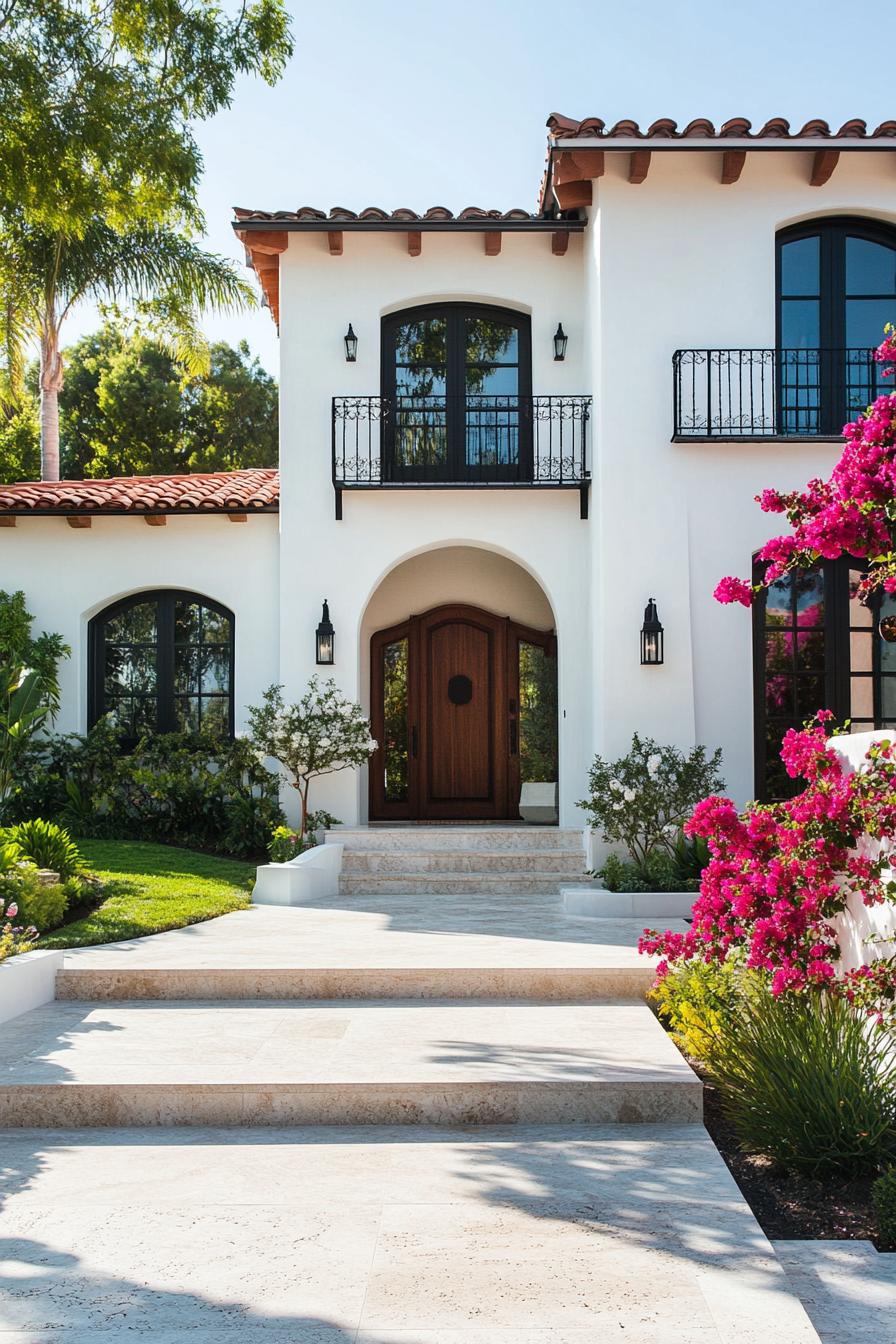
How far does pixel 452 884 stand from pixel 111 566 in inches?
235

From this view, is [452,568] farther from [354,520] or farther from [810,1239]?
[810,1239]

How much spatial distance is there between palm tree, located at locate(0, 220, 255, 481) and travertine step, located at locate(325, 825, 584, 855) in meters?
9.78

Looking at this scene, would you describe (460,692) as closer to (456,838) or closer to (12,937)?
(456,838)

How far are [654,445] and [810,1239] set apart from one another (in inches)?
348

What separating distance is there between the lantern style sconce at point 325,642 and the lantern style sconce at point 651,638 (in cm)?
356

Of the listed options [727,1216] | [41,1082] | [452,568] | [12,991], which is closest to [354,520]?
[452,568]

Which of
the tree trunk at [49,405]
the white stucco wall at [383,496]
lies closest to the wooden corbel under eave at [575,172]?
the white stucco wall at [383,496]

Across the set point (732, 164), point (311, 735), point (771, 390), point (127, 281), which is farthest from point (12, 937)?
point (127, 281)

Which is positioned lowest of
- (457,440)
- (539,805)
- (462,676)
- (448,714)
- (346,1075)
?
(346,1075)

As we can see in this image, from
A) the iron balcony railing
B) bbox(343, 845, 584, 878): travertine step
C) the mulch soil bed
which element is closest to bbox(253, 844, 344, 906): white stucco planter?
bbox(343, 845, 584, 878): travertine step

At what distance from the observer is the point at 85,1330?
11.8ft

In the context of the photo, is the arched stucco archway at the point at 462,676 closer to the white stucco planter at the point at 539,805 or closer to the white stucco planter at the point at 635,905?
the white stucco planter at the point at 539,805

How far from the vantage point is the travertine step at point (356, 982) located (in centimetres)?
768

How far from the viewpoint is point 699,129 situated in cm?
1124
